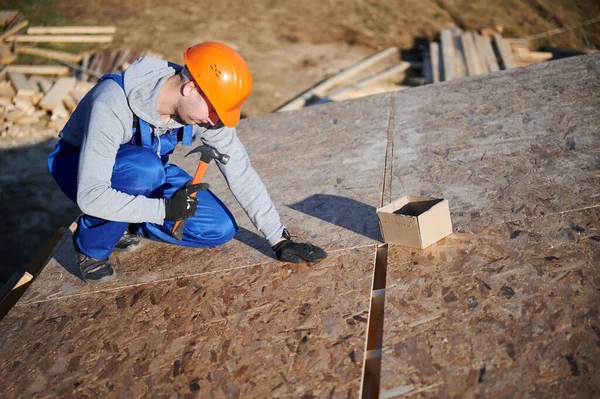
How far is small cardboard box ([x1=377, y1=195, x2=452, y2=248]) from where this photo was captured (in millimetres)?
3324

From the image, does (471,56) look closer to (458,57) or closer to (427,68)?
(458,57)

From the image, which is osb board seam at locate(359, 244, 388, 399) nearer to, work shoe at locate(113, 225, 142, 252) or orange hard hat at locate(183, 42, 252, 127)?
orange hard hat at locate(183, 42, 252, 127)

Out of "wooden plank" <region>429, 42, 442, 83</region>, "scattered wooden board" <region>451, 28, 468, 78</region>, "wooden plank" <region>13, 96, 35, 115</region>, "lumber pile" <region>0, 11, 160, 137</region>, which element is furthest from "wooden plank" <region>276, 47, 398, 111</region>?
"wooden plank" <region>13, 96, 35, 115</region>

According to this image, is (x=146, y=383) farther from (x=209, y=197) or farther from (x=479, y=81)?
(x=479, y=81)

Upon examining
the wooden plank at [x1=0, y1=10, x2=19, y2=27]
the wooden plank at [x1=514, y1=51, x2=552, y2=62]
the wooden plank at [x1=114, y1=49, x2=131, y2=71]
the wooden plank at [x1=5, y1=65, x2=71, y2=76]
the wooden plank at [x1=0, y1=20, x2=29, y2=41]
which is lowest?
the wooden plank at [x1=514, y1=51, x2=552, y2=62]

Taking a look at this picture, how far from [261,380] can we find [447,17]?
8.84 metres

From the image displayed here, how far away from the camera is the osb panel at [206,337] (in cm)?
290

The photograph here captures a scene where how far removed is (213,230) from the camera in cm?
381

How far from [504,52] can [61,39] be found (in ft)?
22.2

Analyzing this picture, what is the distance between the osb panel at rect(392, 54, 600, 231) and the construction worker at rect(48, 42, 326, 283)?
1.11 m

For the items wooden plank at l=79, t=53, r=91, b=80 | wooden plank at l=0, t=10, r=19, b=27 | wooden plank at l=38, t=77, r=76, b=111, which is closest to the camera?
wooden plank at l=38, t=77, r=76, b=111

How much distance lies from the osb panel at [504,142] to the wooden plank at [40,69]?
5314mm

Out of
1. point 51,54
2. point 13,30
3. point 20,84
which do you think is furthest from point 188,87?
point 13,30

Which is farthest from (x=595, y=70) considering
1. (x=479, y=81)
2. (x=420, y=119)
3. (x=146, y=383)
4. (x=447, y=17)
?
(x=447, y=17)
